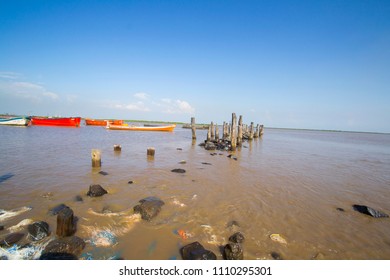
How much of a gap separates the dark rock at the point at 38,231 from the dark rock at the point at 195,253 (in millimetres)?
2996

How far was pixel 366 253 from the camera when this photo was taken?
12.7 ft

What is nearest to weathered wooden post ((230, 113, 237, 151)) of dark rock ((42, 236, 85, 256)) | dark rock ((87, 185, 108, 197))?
dark rock ((87, 185, 108, 197))

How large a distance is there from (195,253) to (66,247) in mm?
2434

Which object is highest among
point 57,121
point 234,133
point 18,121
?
point 57,121

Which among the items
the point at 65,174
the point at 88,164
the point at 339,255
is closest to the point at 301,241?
the point at 339,255

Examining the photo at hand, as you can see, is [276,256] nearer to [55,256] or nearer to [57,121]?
[55,256]

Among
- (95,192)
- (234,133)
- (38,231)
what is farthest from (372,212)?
(234,133)

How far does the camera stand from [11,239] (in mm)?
3609

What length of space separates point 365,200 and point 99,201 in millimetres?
9810

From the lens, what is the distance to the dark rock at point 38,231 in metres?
3.73

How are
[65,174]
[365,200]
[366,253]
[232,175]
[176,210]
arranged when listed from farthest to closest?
[232,175] → [65,174] → [365,200] → [176,210] → [366,253]

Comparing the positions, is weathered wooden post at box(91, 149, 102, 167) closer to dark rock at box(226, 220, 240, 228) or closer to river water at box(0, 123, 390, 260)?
river water at box(0, 123, 390, 260)

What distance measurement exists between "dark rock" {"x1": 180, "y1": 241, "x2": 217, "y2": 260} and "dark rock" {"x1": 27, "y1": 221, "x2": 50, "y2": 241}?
9.83ft
